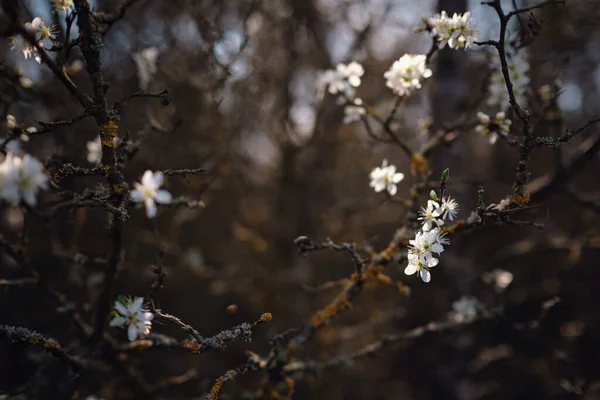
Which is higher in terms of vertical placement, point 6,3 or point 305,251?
point 6,3

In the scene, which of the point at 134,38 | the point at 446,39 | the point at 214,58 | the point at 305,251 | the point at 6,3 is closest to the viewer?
the point at 6,3

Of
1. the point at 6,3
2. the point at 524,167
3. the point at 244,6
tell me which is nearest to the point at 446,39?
the point at 524,167

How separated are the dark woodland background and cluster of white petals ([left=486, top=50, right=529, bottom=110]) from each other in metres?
0.18

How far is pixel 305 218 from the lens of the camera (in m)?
5.06

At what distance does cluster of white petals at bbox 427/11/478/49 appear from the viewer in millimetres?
2051

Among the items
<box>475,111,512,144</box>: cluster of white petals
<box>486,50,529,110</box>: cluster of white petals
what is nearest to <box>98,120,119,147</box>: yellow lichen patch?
<box>475,111,512,144</box>: cluster of white petals

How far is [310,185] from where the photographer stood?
5.21 metres

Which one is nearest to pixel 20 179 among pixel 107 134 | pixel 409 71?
pixel 107 134

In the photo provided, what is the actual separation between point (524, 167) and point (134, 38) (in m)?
4.14

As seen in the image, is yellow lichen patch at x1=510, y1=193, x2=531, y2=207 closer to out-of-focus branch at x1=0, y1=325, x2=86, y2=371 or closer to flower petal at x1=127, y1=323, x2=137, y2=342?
flower petal at x1=127, y1=323, x2=137, y2=342

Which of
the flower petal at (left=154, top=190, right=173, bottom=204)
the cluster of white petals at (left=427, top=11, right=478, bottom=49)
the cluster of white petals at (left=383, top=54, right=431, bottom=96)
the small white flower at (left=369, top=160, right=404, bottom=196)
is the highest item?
the cluster of white petals at (left=383, top=54, right=431, bottom=96)

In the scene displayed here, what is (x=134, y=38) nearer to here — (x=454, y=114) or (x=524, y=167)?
(x=454, y=114)

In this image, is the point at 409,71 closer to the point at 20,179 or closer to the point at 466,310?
the point at 466,310

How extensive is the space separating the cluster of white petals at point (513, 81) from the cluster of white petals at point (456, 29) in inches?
25.8
